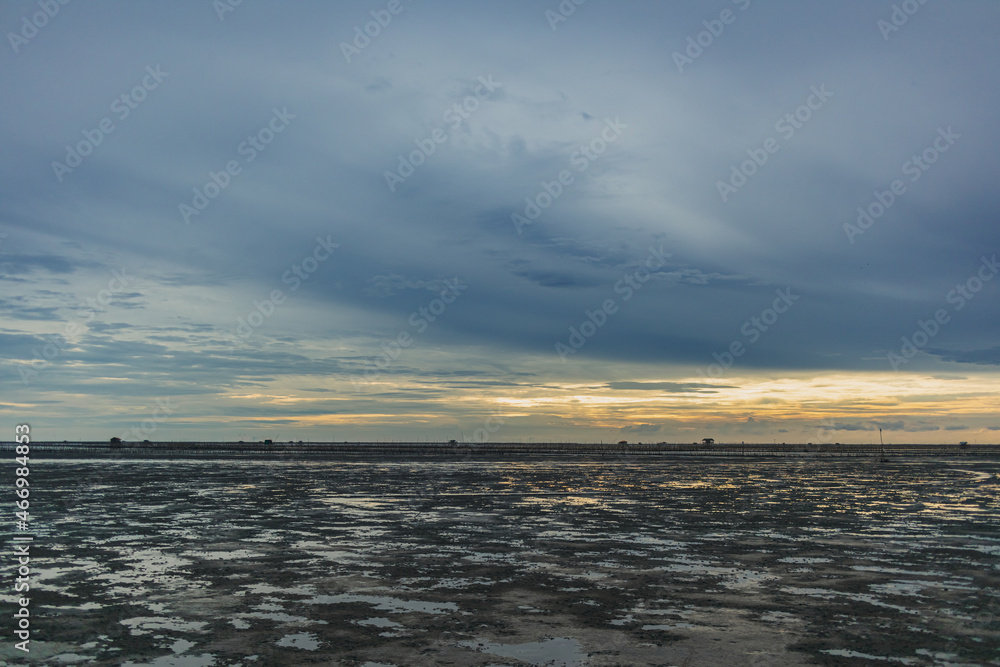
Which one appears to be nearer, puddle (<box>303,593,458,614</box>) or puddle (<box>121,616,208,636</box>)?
puddle (<box>121,616,208,636</box>)

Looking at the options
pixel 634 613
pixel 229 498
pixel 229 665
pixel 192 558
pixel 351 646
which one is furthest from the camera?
pixel 229 498

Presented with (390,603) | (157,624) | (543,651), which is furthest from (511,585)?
(157,624)

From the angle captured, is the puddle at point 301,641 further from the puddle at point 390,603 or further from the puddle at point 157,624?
the puddle at point 390,603

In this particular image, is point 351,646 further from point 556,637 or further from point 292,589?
point 292,589

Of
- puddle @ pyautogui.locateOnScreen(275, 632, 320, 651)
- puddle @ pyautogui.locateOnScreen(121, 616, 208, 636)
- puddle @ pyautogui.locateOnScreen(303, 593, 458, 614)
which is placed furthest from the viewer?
puddle @ pyautogui.locateOnScreen(303, 593, 458, 614)

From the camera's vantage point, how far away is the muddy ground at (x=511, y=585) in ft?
44.3

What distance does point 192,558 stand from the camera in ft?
74.1

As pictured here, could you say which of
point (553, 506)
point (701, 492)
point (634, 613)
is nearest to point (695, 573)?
point (634, 613)

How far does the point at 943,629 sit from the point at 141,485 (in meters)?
53.1

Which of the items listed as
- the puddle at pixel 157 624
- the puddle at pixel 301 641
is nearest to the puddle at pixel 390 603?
the puddle at pixel 301 641

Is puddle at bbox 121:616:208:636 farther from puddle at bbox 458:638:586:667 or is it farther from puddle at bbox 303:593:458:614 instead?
puddle at bbox 458:638:586:667

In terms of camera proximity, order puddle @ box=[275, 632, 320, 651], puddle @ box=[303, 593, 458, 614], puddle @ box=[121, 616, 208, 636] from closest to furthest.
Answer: puddle @ box=[275, 632, 320, 651], puddle @ box=[121, 616, 208, 636], puddle @ box=[303, 593, 458, 614]

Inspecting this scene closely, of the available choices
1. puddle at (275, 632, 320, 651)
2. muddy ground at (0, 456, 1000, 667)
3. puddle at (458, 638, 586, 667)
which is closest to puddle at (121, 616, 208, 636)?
muddy ground at (0, 456, 1000, 667)

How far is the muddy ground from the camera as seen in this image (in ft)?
44.3
